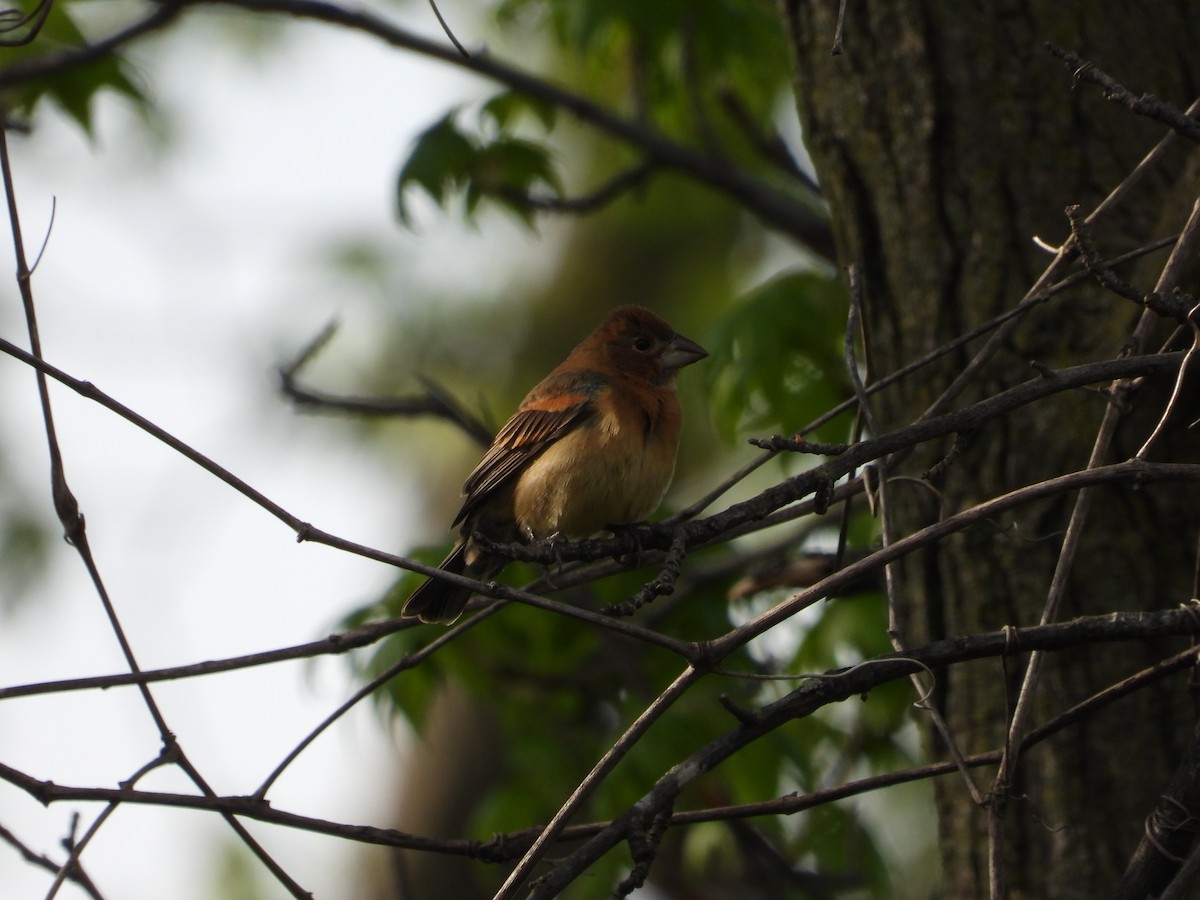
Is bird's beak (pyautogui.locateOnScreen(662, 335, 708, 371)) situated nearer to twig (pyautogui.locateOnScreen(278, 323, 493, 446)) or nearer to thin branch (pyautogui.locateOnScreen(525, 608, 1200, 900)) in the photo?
twig (pyautogui.locateOnScreen(278, 323, 493, 446))

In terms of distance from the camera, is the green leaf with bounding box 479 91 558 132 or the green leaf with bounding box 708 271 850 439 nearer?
the green leaf with bounding box 708 271 850 439

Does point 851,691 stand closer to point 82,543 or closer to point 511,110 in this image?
point 82,543

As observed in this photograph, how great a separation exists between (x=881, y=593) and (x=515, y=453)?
1.68m

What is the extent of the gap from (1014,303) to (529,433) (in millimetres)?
2192

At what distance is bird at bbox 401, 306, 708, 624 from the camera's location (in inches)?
220

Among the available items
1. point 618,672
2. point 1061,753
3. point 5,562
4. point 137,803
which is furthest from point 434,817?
point 137,803

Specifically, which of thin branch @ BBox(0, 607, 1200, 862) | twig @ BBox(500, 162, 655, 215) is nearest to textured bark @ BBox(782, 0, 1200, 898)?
thin branch @ BBox(0, 607, 1200, 862)

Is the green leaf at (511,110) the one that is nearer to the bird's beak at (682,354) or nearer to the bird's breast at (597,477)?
the bird's beak at (682,354)

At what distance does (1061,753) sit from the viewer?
169 inches

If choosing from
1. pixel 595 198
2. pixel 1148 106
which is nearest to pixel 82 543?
pixel 1148 106

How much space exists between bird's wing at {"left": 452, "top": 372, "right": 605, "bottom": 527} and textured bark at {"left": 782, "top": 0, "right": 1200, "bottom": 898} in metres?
1.45

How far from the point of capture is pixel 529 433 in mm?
6004

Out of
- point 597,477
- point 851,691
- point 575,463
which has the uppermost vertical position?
point 575,463

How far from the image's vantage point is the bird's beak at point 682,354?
6484 millimetres
